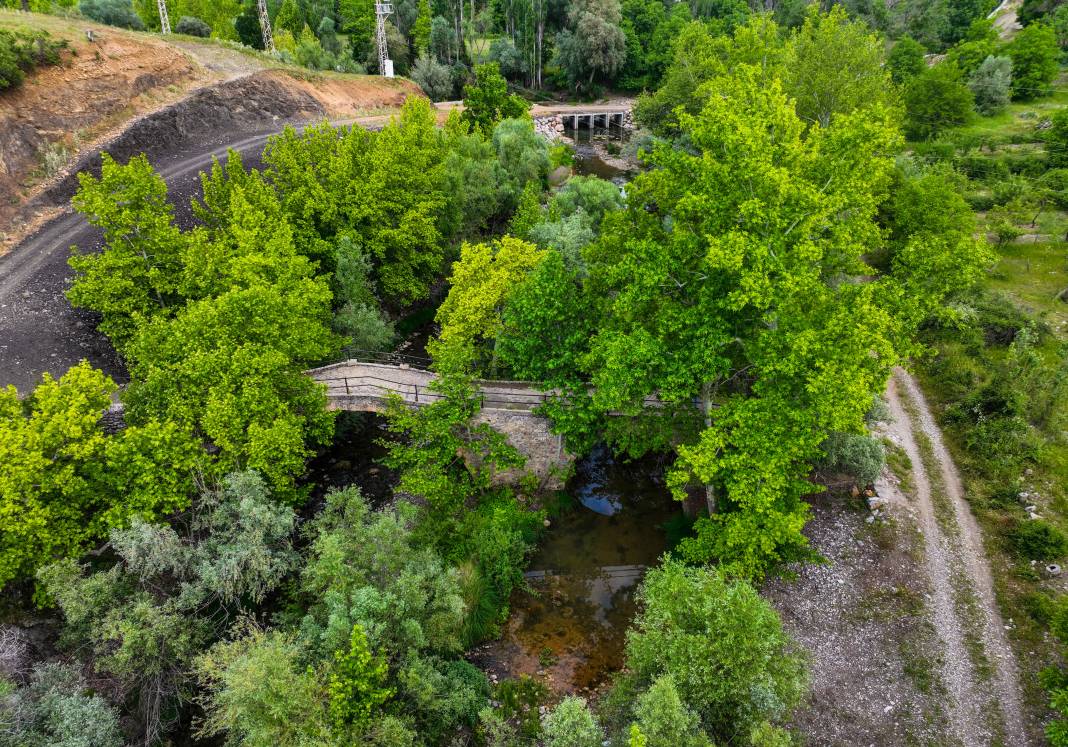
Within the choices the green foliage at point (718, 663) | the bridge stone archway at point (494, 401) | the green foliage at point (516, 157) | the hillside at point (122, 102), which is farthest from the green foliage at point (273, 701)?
the green foliage at point (516, 157)

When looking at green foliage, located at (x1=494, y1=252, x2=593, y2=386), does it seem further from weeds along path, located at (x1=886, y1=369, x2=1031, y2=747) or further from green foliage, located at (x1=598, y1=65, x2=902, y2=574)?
weeds along path, located at (x1=886, y1=369, x2=1031, y2=747)

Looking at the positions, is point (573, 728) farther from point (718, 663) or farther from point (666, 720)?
point (718, 663)

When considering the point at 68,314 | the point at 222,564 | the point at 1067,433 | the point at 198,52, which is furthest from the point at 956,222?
the point at 198,52

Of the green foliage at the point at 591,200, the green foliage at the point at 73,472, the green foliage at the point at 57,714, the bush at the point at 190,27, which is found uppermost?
the bush at the point at 190,27

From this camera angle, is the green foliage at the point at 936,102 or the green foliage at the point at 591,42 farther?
the green foliage at the point at 591,42

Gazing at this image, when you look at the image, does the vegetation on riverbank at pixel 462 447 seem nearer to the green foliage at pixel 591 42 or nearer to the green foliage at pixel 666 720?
the green foliage at pixel 666 720

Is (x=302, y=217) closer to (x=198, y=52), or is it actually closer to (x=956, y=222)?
(x=198, y=52)
